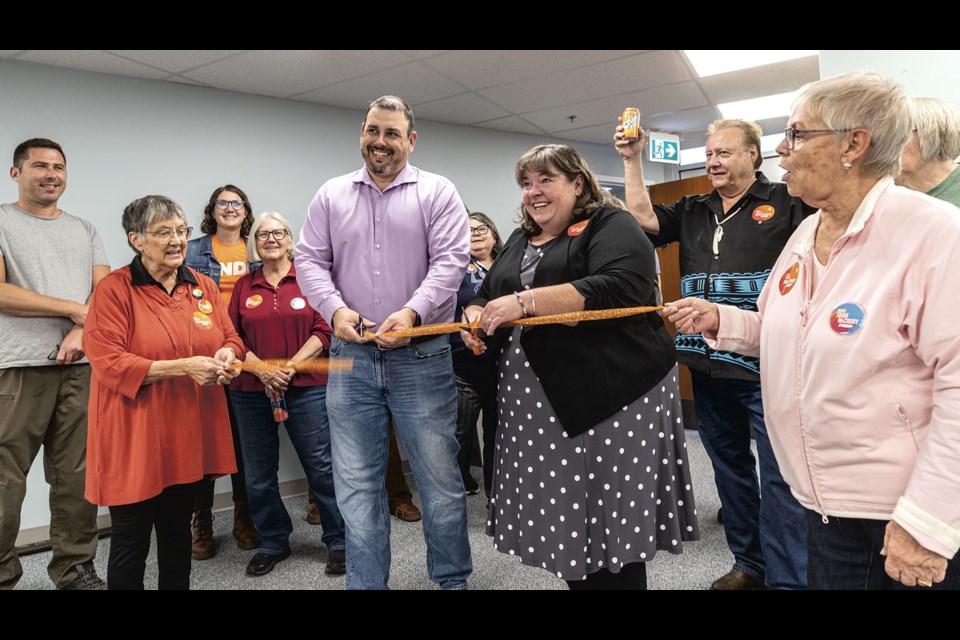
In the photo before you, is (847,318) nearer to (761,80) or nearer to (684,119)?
(761,80)

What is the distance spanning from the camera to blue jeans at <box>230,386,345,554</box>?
288 cm

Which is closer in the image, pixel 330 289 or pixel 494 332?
pixel 494 332

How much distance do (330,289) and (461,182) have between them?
381cm

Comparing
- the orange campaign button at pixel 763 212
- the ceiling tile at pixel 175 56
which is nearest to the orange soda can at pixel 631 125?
the orange campaign button at pixel 763 212

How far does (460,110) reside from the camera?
513 cm

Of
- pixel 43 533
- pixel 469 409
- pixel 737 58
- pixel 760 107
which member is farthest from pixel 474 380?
pixel 760 107

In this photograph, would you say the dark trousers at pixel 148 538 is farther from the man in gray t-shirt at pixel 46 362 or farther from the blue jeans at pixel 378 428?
the man in gray t-shirt at pixel 46 362

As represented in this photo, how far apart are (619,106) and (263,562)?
4.81 metres

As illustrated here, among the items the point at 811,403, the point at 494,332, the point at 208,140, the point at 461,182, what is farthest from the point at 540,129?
the point at 811,403

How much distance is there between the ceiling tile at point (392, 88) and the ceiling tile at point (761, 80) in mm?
2346

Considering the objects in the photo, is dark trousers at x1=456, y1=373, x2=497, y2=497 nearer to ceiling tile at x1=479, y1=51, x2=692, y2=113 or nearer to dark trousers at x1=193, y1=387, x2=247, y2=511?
dark trousers at x1=193, y1=387, x2=247, y2=511

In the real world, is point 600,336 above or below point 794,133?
below

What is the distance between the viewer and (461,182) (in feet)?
18.5

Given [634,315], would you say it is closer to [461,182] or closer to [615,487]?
[615,487]
